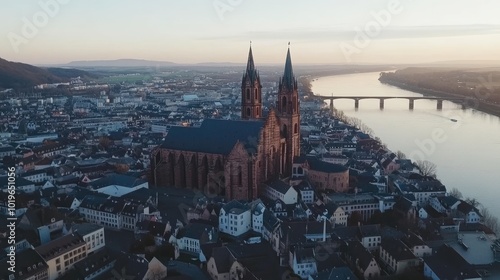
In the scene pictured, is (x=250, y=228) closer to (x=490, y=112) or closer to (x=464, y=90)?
(x=490, y=112)

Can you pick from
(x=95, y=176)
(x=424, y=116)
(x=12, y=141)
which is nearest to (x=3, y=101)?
(x=12, y=141)

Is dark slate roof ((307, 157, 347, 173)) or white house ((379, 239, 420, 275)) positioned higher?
dark slate roof ((307, 157, 347, 173))

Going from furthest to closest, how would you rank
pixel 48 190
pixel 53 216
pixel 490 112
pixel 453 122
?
pixel 490 112
pixel 453 122
pixel 48 190
pixel 53 216

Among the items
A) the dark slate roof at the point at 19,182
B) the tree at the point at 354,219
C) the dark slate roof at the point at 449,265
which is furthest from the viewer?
the dark slate roof at the point at 19,182

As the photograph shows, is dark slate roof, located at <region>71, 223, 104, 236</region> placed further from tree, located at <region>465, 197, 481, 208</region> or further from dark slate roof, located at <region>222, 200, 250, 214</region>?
tree, located at <region>465, 197, 481, 208</region>

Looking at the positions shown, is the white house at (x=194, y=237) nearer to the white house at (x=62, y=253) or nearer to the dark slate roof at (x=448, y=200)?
the white house at (x=62, y=253)

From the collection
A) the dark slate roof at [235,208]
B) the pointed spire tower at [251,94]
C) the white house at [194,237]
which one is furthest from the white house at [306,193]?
the white house at [194,237]

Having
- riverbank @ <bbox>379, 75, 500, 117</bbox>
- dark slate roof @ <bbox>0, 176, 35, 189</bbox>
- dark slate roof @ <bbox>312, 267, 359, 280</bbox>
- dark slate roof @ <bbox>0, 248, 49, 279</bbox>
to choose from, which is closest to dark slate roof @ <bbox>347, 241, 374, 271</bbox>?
dark slate roof @ <bbox>312, 267, 359, 280</bbox>
